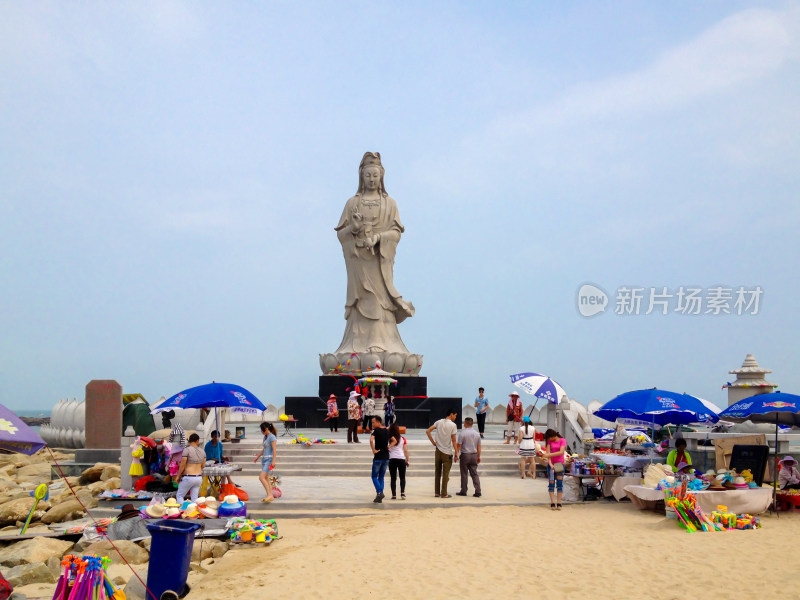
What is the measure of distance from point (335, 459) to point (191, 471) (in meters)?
5.11

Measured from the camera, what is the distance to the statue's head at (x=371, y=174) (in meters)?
25.6

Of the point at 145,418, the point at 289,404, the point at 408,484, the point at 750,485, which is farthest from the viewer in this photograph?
the point at 289,404

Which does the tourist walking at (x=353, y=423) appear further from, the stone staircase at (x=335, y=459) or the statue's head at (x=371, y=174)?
the statue's head at (x=371, y=174)

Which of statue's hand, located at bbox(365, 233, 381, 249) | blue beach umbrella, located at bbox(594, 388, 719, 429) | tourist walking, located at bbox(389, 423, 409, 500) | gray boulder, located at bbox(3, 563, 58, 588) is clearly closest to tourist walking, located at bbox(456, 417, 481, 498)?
tourist walking, located at bbox(389, 423, 409, 500)

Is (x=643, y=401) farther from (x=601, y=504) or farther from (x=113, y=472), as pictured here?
(x=113, y=472)

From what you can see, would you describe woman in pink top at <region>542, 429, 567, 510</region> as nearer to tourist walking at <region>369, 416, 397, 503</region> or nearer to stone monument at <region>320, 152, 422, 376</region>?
tourist walking at <region>369, 416, 397, 503</region>

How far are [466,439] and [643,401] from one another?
2856 millimetres

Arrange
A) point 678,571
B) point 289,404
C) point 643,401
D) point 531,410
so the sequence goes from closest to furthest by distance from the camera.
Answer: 1. point 678,571
2. point 643,401
3. point 289,404
4. point 531,410

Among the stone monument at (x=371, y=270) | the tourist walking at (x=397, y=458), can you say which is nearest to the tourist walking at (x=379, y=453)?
the tourist walking at (x=397, y=458)

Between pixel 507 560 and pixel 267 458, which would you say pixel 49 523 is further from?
pixel 507 560

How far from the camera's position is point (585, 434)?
647 inches

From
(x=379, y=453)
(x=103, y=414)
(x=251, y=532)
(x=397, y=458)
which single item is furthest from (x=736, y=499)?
(x=103, y=414)

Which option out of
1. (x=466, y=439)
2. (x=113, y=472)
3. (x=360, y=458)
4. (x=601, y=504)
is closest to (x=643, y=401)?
(x=601, y=504)

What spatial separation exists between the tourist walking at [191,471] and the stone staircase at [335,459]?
400cm
